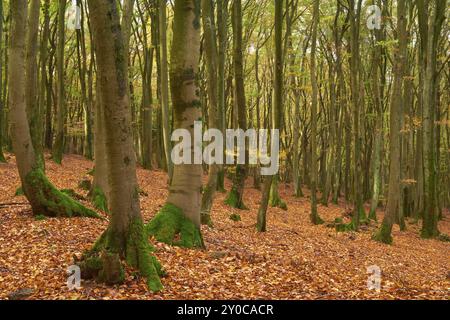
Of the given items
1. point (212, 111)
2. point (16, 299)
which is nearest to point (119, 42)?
point (16, 299)

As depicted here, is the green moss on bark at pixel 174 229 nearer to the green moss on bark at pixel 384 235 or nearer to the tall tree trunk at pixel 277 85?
the tall tree trunk at pixel 277 85

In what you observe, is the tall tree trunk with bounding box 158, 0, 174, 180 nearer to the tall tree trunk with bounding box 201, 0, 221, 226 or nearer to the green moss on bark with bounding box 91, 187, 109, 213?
the tall tree trunk with bounding box 201, 0, 221, 226

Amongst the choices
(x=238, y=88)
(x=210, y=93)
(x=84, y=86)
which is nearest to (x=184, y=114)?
(x=210, y=93)

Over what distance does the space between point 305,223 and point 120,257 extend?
1241cm

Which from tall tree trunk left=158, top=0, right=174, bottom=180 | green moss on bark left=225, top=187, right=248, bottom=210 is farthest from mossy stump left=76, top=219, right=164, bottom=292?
green moss on bark left=225, top=187, right=248, bottom=210

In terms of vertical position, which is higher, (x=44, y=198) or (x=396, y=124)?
(x=396, y=124)

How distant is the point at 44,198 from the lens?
909cm

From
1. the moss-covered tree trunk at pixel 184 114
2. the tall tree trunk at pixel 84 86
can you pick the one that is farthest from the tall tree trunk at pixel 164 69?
the tall tree trunk at pixel 84 86

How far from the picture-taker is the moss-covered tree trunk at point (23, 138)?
8773 millimetres

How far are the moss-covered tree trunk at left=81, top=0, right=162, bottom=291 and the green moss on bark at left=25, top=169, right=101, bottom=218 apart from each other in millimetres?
3396

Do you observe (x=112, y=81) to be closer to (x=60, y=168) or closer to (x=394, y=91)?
(x=394, y=91)

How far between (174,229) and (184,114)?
7.29ft

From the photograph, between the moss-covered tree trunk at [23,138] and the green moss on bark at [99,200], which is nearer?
the moss-covered tree trunk at [23,138]

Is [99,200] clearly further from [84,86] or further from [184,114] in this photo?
[84,86]
